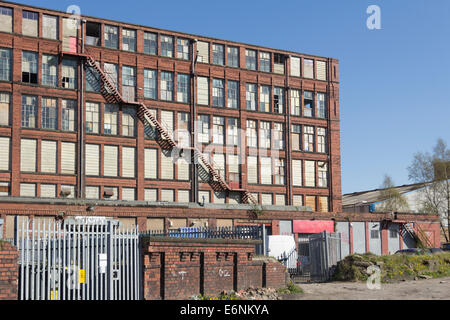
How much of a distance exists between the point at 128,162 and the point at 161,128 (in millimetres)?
4145

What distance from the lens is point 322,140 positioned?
6094 cm

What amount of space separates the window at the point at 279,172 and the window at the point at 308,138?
3.30m

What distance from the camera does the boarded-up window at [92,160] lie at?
159 feet

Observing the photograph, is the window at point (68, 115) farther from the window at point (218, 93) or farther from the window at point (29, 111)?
the window at point (218, 93)

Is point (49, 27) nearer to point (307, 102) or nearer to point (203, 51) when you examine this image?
point (203, 51)

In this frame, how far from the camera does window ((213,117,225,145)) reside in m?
54.8

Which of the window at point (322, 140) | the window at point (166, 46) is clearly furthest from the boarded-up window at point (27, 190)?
the window at point (322, 140)

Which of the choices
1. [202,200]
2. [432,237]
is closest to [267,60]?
[202,200]

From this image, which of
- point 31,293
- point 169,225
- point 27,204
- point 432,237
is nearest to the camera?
point 31,293

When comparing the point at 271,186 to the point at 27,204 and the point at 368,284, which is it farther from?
the point at 368,284

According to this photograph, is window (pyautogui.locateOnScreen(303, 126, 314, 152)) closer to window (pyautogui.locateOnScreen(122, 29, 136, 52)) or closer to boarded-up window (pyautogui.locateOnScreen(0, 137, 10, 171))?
window (pyautogui.locateOnScreen(122, 29, 136, 52))

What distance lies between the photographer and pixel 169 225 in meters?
46.5

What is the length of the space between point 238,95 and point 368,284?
35.5m

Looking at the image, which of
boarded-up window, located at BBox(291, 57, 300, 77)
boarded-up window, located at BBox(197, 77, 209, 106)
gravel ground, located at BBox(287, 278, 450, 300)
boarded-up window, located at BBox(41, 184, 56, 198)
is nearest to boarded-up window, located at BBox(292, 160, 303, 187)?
boarded-up window, located at BBox(291, 57, 300, 77)
